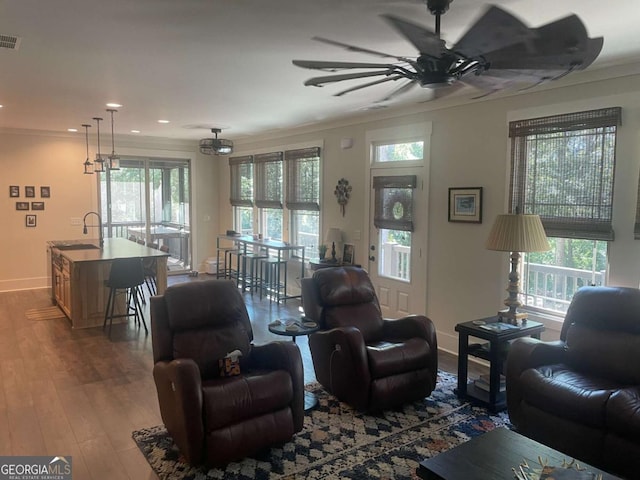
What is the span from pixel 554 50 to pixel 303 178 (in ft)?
17.8

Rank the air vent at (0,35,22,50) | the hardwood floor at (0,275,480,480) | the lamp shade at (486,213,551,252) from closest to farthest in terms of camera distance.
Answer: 1. the hardwood floor at (0,275,480,480)
2. the air vent at (0,35,22,50)
3. the lamp shade at (486,213,551,252)

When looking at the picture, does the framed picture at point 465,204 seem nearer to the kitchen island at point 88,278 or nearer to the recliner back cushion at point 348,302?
the recliner back cushion at point 348,302

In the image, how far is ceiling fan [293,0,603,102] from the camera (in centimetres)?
182

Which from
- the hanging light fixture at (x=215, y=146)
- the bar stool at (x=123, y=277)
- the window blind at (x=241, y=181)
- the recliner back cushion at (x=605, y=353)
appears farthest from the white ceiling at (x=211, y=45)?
the window blind at (x=241, y=181)

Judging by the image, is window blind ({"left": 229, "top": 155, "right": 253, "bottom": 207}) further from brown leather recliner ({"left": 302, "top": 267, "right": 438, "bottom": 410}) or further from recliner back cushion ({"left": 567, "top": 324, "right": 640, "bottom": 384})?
recliner back cushion ({"left": 567, "top": 324, "right": 640, "bottom": 384})

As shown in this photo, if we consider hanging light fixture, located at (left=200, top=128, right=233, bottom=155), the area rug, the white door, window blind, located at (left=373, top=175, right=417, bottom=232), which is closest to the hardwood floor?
the area rug

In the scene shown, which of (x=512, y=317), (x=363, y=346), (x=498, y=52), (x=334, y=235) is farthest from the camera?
(x=334, y=235)

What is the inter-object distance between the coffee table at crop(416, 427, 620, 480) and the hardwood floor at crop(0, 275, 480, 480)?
1.64 m

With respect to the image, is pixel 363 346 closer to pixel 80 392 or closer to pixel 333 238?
pixel 80 392

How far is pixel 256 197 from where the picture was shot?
8.48 meters

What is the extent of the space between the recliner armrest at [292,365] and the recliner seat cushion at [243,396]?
0.15 ft

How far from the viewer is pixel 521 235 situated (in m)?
3.58

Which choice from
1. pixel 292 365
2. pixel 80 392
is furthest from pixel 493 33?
pixel 80 392

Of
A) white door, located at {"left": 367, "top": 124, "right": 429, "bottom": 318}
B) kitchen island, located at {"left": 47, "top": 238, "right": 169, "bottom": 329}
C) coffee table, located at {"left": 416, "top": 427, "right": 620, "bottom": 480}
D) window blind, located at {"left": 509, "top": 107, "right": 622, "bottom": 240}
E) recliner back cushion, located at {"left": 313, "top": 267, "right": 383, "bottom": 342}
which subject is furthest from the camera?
kitchen island, located at {"left": 47, "top": 238, "right": 169, "bottom": 329}
